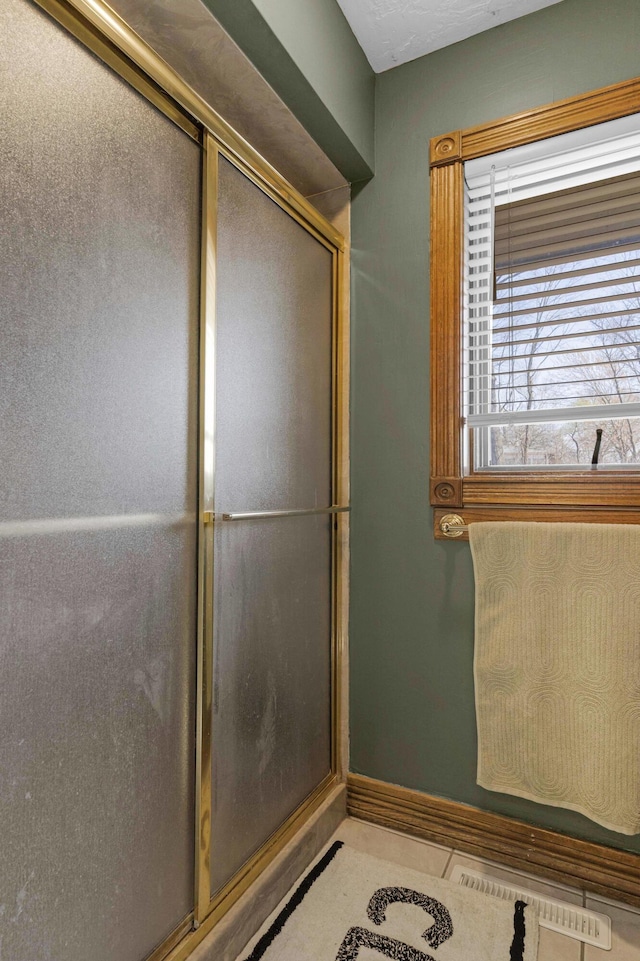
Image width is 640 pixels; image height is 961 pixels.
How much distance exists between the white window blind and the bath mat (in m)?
1.09

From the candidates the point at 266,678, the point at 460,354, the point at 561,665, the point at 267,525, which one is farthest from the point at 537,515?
the point at 266,678

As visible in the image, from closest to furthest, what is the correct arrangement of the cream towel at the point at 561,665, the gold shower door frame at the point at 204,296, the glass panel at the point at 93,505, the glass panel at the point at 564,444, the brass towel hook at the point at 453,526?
the glass panel at the point at 93,505
the gold shower door frame at the point at 204,296
the cream towel at the point at 561,665
the glass panel at the point at 564,444
the brass towel hook at the point at 453,526

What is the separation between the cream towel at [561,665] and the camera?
127cm

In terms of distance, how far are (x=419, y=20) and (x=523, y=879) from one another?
2298mm

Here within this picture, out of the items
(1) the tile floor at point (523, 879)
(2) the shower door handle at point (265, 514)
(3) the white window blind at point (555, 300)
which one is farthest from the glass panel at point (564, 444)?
(1) the tile floor at point (523, 879)

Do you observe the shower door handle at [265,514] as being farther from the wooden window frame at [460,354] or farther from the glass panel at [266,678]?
the wooden window frame at [460,354]

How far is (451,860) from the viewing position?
1.43m

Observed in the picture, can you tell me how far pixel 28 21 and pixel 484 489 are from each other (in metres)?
1.31

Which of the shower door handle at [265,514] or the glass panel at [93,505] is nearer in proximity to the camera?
the glass panel at [93,505]

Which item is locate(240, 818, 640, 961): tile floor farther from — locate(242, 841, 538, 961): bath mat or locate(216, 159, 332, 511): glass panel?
locate(216, 159, 332, 511): glass panel

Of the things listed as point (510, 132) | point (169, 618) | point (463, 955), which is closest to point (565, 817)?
point (463, 955)

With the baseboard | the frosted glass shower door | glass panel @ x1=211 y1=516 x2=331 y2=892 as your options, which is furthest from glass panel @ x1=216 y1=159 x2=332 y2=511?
the baseboard

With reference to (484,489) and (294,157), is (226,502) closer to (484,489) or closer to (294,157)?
(484,489)

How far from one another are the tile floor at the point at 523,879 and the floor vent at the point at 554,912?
0.6 inches
